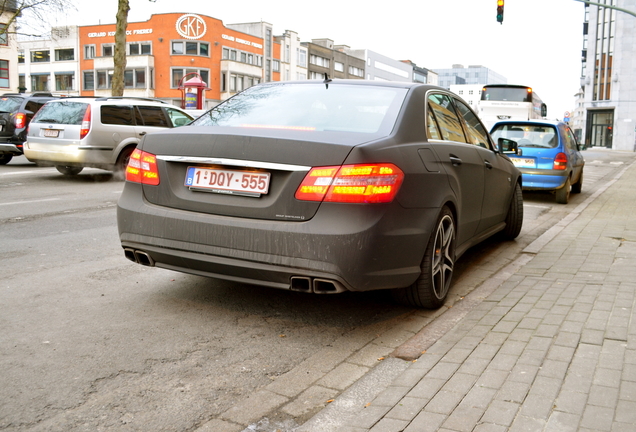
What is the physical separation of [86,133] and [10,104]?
584cm

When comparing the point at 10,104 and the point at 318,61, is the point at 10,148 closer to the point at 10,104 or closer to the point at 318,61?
the point at 10,104

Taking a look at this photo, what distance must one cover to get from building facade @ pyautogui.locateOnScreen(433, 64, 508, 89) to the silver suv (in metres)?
178

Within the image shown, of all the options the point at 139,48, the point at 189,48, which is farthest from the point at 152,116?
the point at 139,48

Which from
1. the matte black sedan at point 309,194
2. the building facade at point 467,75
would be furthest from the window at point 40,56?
the building facade at point 467,75

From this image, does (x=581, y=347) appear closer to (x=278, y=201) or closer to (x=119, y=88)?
(x=278, y=201)

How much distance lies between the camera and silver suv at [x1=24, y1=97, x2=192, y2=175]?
12.9 meters

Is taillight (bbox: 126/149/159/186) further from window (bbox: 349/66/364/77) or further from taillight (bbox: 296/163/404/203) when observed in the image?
window (bbox: 349/66/364/77)

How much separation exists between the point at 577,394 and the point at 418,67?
149 m

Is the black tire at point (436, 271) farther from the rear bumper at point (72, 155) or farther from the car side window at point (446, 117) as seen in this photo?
the rear bumper at point (72, 155)

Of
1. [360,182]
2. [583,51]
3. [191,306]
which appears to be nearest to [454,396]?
[360,182]

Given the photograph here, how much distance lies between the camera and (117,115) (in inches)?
533

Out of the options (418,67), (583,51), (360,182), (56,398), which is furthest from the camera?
(418,67)

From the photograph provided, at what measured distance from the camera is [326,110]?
174 inches

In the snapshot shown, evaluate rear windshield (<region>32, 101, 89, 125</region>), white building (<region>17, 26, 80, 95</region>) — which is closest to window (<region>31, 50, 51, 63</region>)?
white building (<region>17, 26, 80, 95</region>)
